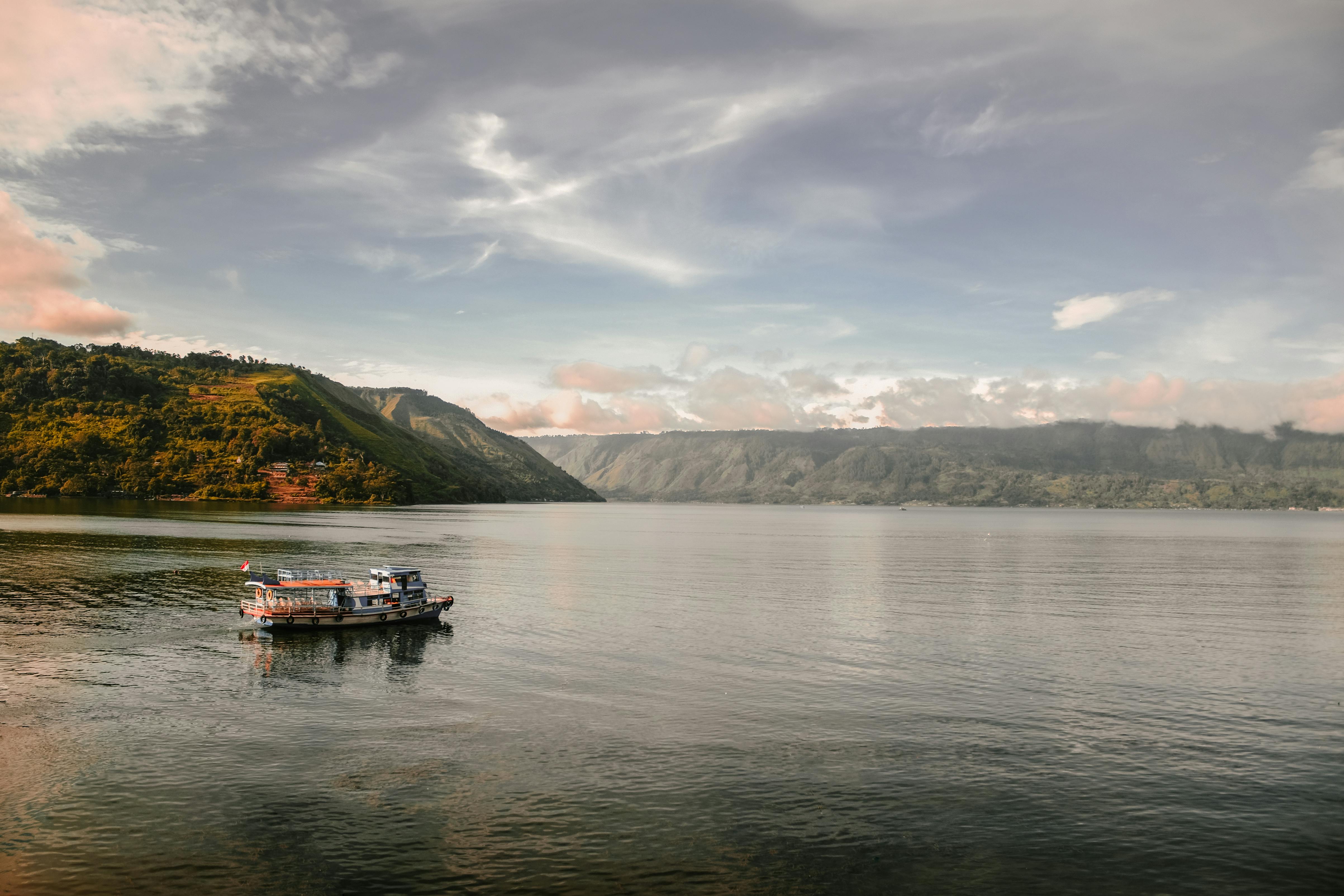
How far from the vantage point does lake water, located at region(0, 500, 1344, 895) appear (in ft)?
103

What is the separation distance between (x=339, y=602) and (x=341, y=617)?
1704 mm

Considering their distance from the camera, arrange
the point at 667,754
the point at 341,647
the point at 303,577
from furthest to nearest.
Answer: the point at 303,577, the point at 341,647, the point at 667,754

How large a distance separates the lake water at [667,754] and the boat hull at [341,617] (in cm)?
177

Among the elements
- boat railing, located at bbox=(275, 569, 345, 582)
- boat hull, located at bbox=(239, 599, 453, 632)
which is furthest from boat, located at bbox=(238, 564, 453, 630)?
boat railing, located at bbox=(275, 569, 345, 582)

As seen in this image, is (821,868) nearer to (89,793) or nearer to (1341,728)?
(89,793)

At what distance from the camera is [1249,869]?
31.7 meters

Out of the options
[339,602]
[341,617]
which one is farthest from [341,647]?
[339,602]

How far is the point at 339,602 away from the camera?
8669 cm

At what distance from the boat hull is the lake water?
1769mm

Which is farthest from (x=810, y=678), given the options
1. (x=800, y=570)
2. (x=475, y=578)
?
(x=800, y=570)

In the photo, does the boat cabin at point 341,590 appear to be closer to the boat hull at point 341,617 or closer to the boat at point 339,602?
the boat at point 339,602

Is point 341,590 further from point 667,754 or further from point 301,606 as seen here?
point 667,754

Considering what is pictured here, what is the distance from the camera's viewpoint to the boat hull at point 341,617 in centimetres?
8156

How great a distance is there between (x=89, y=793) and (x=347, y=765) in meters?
11.1
